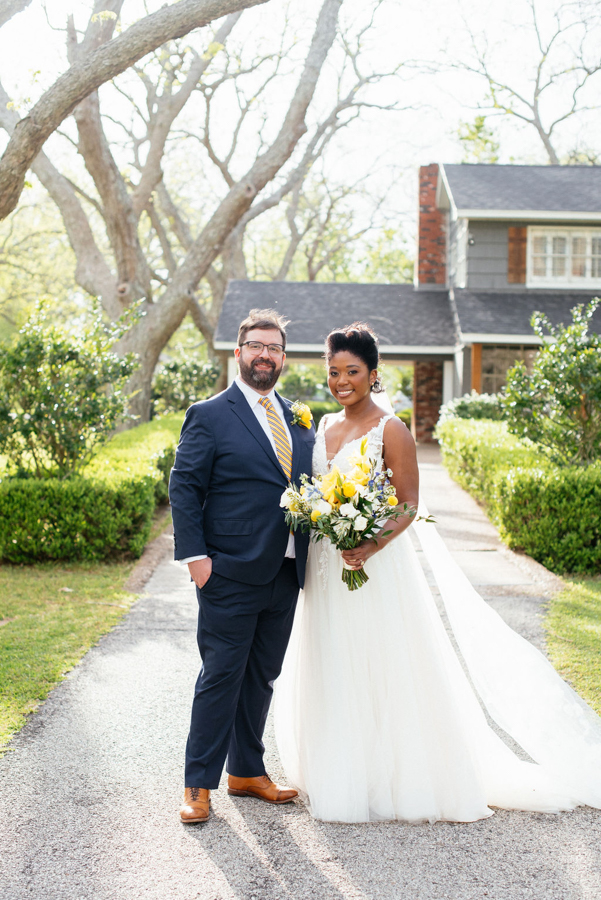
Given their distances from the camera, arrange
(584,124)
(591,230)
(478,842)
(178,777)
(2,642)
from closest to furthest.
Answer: (478,842) → (178,777) → (2,642) → (591,230) → (584,124)

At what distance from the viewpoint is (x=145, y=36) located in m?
7.16

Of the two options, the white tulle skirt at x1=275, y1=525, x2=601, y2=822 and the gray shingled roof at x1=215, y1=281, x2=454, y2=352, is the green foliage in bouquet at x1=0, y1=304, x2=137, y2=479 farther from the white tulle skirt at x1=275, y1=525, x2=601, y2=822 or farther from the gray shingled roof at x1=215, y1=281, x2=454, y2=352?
the gray shingled roof at x1=215, y1=281, x2=454, y2=352

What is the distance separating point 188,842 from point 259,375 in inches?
77.6

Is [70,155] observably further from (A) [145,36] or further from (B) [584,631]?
(B) [584,631]

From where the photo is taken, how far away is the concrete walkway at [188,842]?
287 centimetres

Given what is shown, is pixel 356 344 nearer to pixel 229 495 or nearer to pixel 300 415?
pixel 300 415

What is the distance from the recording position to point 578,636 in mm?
5785

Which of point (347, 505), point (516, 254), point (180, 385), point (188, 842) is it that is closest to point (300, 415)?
point (347, 505)

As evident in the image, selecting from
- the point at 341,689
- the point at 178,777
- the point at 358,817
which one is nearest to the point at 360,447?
the point at 341,689

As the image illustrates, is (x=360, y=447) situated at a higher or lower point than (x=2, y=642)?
higher

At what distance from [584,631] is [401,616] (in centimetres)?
295

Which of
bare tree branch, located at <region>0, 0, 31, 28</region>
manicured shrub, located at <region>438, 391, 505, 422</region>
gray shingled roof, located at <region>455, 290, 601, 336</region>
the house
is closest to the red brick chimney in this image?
the house

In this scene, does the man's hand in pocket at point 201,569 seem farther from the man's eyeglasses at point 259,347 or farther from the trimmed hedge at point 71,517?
the trimmed hedge at point 71,517

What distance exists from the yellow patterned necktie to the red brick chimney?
21.3 meters
